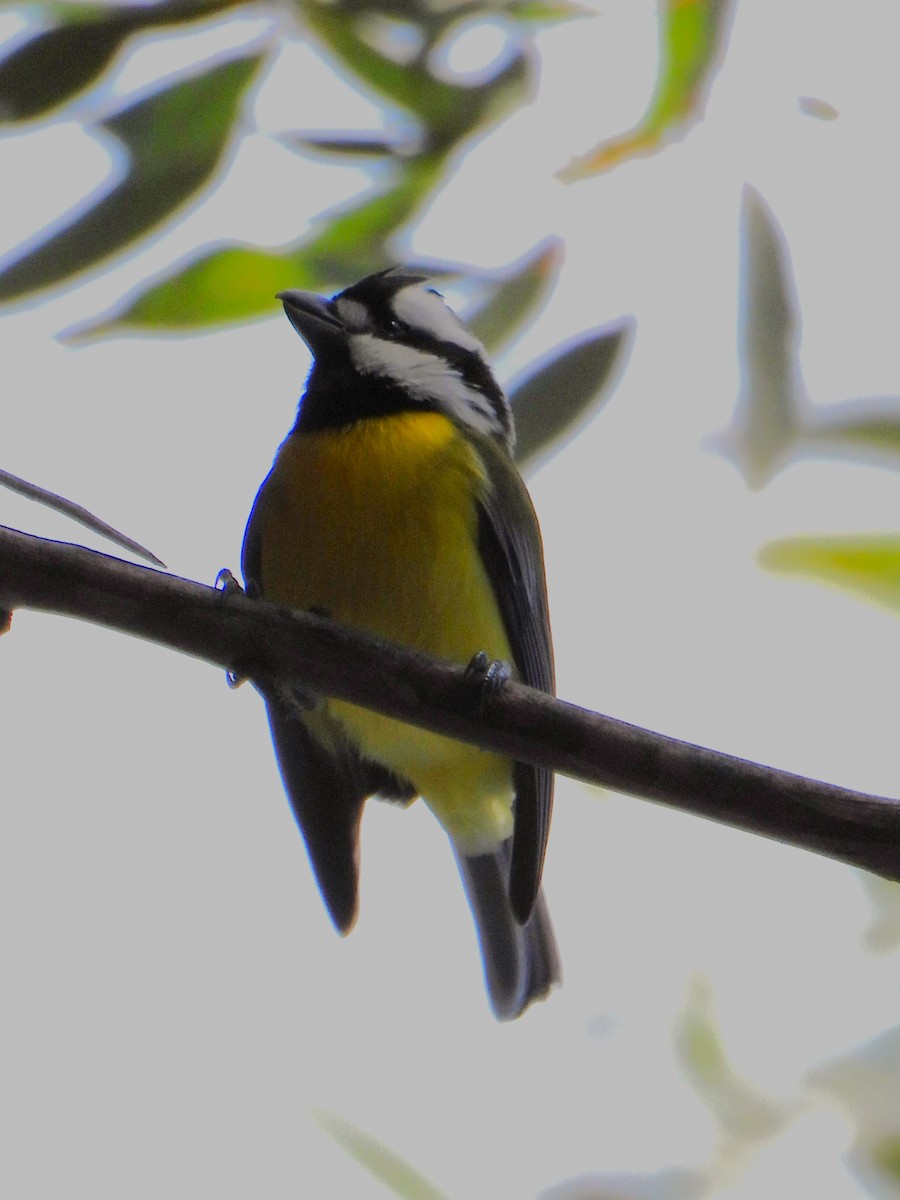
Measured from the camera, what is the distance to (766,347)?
2414 mm

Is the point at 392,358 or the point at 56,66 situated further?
the point at 392,358

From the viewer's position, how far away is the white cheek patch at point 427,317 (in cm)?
291

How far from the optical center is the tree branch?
1441 mm

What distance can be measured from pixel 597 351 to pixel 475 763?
75cm

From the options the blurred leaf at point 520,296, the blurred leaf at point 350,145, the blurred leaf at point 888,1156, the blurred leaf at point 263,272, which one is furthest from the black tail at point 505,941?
the blurred leaf at point 350,145

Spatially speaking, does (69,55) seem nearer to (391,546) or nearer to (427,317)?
(391,546)

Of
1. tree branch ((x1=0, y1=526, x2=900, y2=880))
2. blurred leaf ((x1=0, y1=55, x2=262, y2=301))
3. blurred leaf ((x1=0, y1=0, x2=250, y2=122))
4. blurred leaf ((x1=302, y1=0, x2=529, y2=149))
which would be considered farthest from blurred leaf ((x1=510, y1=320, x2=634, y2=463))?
tree branch ((x1=0, y1=526, x2=900, y2=880))

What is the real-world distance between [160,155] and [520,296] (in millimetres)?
663

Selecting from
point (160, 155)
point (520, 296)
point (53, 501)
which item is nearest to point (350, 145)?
point (160, 155)

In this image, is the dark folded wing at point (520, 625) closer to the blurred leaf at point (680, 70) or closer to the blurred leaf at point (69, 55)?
the blurred leaf at point (680, 70)

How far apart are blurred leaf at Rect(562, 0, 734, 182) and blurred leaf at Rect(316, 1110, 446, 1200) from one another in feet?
5.26

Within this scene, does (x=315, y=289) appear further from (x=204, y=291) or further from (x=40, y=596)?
(x=40, y=596)

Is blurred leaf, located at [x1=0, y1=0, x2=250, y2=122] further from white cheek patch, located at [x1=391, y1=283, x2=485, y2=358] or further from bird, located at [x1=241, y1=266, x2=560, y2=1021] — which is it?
white cheek patch, located at [x1=391, y1=283, x2=485, y2=358]

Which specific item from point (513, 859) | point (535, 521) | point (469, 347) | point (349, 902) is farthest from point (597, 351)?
point (349, 902)
